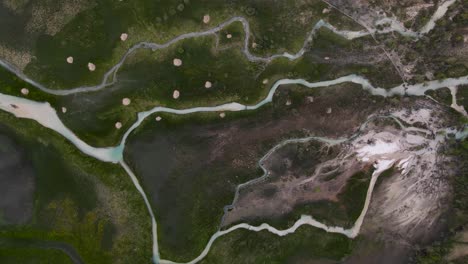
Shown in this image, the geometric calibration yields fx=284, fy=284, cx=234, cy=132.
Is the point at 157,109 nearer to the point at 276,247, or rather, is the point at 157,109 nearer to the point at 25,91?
the point at 25,91

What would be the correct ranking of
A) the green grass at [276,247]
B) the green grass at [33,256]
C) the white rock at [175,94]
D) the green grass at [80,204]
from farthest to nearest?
the white rock at [175,94] → the green grass at [276,247] → the green grass at [80,204] → the green grass at [33,256]

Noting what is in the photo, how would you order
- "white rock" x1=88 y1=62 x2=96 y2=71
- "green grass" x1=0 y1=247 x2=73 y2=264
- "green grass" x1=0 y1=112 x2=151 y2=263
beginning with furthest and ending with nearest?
"white rock" x1=88 y1=62 x2=96 y2=71 → "green grass" x1=0 y1=112 x2=151 y2=263 → "green grass" x1=0 y1=247 x2=73 y2=264

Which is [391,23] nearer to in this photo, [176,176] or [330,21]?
[330,21]

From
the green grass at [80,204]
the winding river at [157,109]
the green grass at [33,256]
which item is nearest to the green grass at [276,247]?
the winding river at [157,109]

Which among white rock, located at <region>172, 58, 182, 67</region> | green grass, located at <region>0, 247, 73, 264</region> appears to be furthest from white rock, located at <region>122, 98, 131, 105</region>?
green grass, located at <region>0, 247, 73, 264</region>

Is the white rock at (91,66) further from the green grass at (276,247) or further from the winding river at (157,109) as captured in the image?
the green grass at (276,247)

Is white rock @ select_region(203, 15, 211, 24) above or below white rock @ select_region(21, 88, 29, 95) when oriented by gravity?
above

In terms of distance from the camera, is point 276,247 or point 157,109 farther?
point 157,109

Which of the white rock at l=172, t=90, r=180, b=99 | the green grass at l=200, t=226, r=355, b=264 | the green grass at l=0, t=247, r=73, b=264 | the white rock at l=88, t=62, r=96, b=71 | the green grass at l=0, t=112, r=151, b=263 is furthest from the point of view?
the white rock at l=172, t=90, r=180, b=99

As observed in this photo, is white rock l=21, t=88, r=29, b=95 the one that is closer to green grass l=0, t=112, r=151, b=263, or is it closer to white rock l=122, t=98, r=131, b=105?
green grass l=0, t=112, r=151, b=263

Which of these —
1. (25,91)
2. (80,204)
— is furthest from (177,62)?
(80,204)

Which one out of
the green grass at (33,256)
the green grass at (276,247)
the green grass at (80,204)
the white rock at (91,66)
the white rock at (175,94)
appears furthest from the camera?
the white rock at (175,94)

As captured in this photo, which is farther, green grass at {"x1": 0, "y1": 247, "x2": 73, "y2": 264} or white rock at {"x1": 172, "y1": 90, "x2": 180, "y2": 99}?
white rock at {"x1": 172, "y1": 90, "x2": 180, "y2": 99}

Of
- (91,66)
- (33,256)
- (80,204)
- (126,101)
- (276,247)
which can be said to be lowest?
(33,256)
